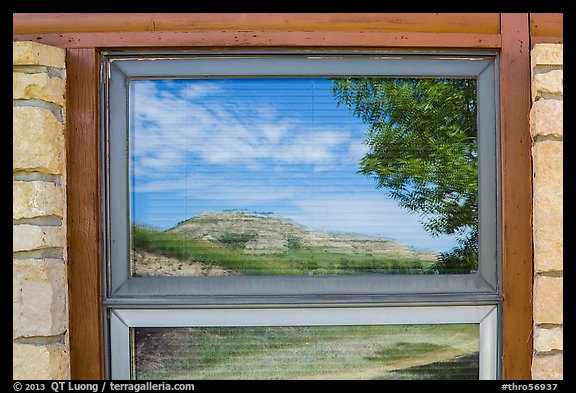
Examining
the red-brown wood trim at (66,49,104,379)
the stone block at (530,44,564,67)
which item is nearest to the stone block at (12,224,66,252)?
the red-brown wood trim at (66,49,104,379)

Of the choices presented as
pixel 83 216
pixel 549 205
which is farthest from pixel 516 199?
pixel 83 216

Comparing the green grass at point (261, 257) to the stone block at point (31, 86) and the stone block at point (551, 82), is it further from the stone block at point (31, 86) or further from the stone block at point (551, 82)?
the stone block at point (551, 82)

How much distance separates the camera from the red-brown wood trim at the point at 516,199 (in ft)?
5.36

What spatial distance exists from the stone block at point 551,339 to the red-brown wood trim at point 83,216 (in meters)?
1.77

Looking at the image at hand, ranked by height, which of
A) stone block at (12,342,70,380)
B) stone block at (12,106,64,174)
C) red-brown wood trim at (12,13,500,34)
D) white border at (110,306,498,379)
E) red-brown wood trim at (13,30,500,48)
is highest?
red-brown wood trim at (12,13,500,34)

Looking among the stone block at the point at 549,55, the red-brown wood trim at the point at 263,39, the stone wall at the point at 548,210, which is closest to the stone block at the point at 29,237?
the red-brown wood trim at the point at 263,39

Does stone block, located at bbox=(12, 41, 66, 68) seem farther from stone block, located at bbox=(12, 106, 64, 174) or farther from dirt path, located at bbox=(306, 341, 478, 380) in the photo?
dirt path, located at bbox=(306, 341, 478, 380)

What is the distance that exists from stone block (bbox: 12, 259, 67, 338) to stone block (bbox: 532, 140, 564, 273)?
1.92m

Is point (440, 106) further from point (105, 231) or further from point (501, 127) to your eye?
point (105, 231)

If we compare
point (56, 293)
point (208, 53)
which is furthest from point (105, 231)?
point (208, 53)

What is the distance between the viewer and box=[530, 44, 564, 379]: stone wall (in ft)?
5.18
